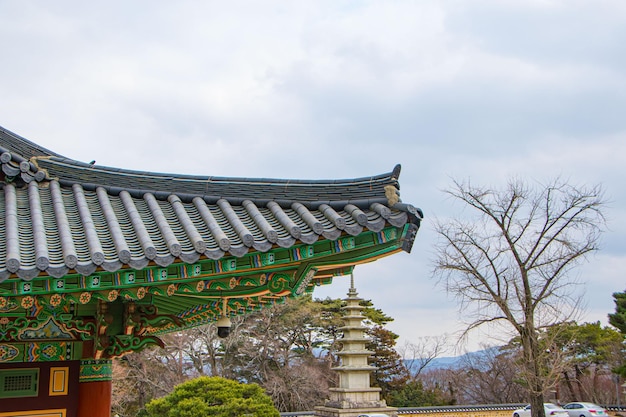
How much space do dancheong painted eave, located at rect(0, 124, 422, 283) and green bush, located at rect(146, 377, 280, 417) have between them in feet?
41.5

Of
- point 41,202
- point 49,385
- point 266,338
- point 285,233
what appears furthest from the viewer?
point 266,338

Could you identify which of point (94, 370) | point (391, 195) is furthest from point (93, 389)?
point (391, 195)

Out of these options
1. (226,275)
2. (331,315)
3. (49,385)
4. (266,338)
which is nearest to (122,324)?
(49,385)

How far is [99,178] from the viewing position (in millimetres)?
5109

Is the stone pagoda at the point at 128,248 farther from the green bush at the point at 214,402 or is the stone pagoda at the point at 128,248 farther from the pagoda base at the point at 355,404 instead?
the pagoda base at the point at 355,404

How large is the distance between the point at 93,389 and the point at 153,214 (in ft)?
5.81

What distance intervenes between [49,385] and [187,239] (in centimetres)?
208

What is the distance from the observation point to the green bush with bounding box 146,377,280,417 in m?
16.5

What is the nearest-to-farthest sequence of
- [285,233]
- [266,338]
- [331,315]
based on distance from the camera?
[285,233], [266,338], [331,315]

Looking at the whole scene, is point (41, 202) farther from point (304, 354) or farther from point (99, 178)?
point (304, 354)

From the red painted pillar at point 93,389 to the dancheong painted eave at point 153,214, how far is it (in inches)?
58.3

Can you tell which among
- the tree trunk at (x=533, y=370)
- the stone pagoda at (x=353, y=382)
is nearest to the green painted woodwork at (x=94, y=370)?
the tree trunk at (x=533, y=370)

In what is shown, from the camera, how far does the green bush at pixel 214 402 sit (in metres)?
16.5

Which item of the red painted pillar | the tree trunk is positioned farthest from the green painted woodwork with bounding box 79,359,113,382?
the tree trunk
